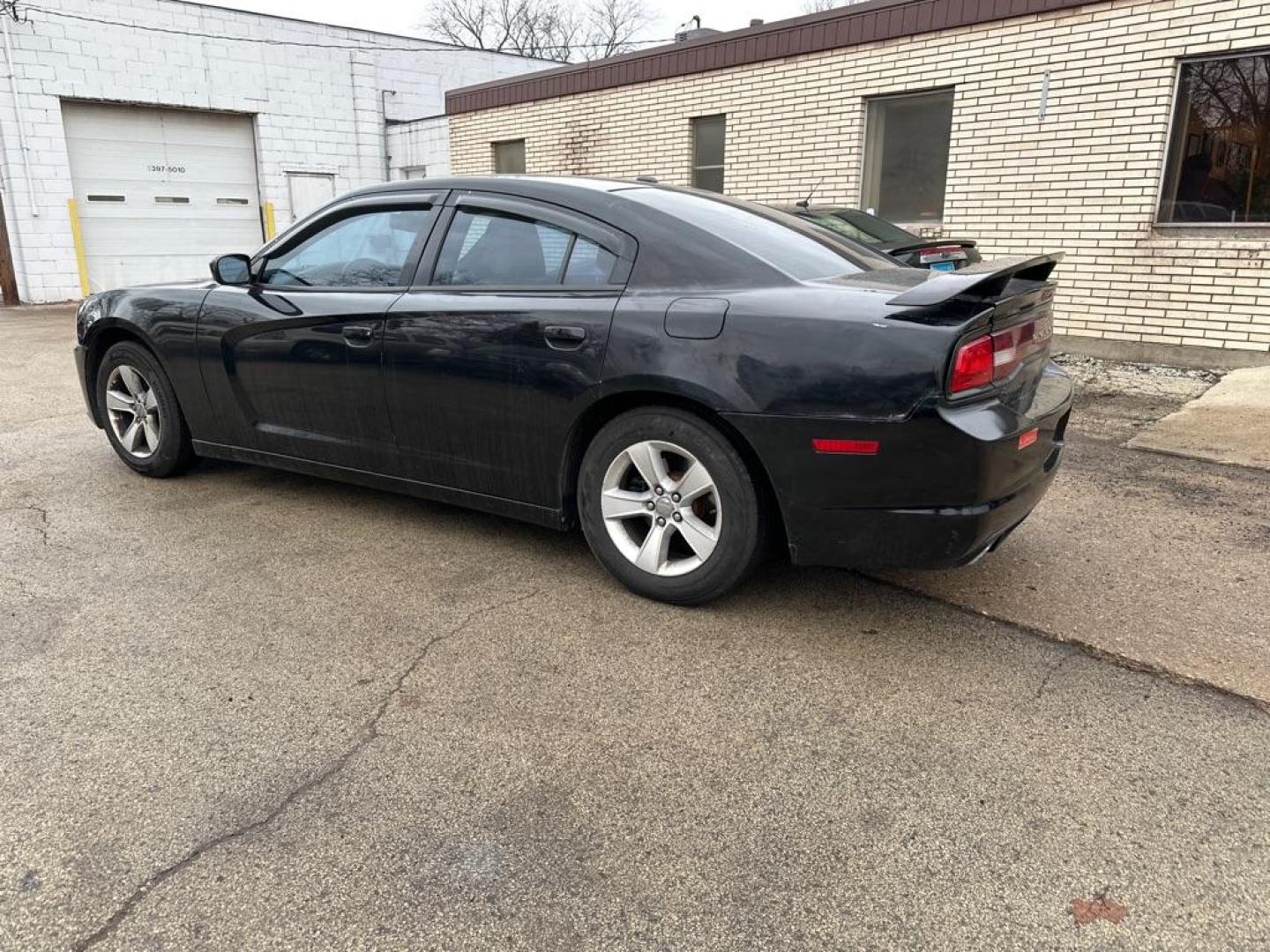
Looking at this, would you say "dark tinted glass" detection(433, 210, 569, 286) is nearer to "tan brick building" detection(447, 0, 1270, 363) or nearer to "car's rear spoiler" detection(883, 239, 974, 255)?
"car's rear spoiler" detection(883, 239, 974, 255)

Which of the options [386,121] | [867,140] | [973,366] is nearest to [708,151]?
[867,140]

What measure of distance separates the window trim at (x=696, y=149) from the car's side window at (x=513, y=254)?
331 inches

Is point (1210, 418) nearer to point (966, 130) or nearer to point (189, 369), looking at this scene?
point (966, 130)

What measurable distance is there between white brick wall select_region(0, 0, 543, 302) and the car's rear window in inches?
621

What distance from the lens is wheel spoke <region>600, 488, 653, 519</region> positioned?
356 centimetres

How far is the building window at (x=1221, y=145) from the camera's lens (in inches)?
311

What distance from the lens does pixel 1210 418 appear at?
6555 mm

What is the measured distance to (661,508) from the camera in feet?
11.5

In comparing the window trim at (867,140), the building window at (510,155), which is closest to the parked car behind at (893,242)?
the window trim at (867,140)

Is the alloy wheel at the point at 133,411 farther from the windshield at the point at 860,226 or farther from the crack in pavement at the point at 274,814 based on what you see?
the windshield at the point at 860,226

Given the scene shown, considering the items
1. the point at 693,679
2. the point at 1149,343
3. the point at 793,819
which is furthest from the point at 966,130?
the point at 793,819

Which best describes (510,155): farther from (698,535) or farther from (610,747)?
(610,747)

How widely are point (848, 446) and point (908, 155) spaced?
832 cm

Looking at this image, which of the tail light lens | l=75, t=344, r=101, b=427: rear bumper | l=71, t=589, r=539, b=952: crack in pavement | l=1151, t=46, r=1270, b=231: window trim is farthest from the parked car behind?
l=71, t=589, r=539, b=952: crack in pavement
